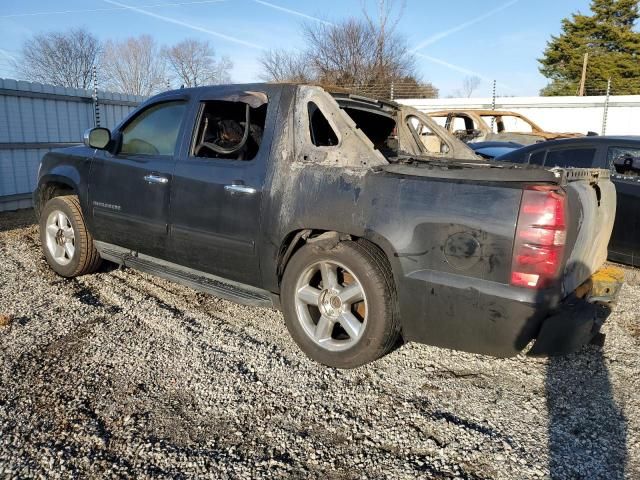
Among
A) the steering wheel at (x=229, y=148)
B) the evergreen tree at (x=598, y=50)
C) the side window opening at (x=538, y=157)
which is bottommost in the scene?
the side window opening at (x=538, y=157)

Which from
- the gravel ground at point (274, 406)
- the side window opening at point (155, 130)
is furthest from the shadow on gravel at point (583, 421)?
the side window opening at point (155, 130)

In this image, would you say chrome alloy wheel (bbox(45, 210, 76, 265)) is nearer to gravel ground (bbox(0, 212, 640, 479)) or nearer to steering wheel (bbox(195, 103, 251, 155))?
gravel ground (bbox(0, 212, 640, 479))

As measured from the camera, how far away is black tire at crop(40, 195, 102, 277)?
4.75m

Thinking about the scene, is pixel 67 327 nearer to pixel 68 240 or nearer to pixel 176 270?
pixel 176 270

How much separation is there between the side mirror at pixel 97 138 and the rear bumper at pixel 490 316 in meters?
2.97

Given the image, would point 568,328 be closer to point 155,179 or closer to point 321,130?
point 321,130

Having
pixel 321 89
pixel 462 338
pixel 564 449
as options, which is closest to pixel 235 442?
pixel 462 338

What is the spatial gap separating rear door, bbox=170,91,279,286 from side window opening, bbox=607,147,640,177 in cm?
400

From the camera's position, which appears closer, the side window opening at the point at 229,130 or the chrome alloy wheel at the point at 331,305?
the chrome alloy wheel at the point at 331,305

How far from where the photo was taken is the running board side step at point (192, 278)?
3.60 metres

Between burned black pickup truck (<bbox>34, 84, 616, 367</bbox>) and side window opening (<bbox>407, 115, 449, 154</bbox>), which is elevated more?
side window opening (<bbox>407, 115, 449, 154</bbox>)

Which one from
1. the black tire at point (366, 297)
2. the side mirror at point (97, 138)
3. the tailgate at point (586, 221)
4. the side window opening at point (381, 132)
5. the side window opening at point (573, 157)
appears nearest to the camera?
the tailgate at point (586, 221)

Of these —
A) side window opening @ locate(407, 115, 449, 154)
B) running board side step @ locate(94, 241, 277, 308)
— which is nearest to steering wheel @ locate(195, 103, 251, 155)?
running board side step @ locate(94, 241, 277, 308)

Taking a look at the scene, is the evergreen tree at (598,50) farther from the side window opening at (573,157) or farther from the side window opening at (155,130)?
the side window opening at (155,130)
